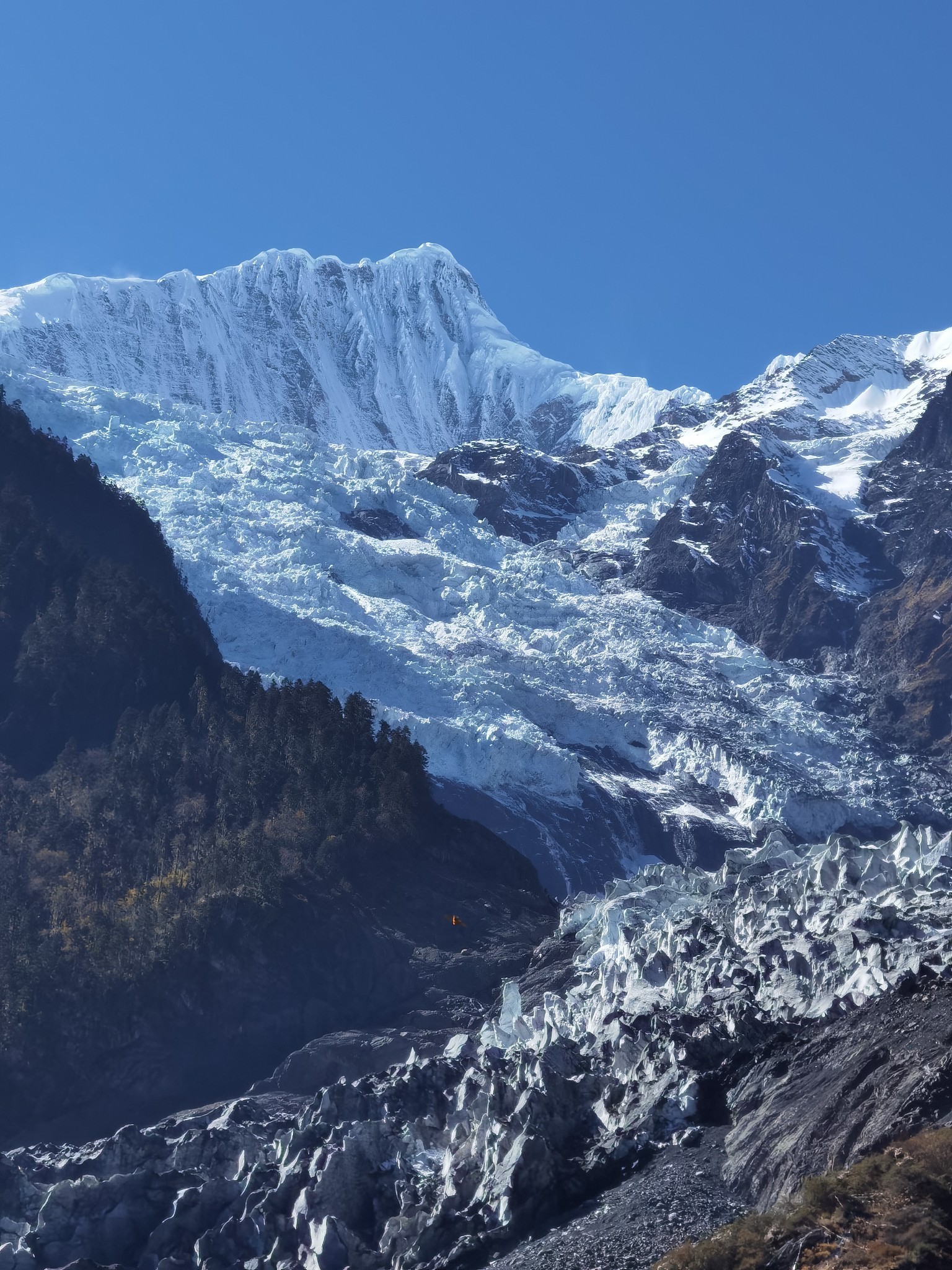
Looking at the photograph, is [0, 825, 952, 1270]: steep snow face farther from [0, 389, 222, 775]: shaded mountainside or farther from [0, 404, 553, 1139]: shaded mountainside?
[0, 389, 222, 775]: shaded mountainside

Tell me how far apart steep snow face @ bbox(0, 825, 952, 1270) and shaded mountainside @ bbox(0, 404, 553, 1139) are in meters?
15.2

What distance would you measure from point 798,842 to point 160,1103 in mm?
105393

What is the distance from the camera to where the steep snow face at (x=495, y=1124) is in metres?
60.3

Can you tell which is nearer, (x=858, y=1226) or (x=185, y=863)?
(x=858, y=1226)

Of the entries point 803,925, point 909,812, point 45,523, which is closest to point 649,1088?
point 803,925

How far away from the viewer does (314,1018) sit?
101000mm

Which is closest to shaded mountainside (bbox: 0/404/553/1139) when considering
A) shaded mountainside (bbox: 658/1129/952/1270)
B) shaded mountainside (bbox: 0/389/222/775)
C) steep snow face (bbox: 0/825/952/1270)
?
shaded mountainside (bbox: 0/389/222/775)

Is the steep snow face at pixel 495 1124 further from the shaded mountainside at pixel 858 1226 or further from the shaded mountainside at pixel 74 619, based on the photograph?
the shaded mountainside at pixel 74 619

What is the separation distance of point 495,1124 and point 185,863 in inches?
2184

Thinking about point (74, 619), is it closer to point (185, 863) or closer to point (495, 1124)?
point (185, 863)

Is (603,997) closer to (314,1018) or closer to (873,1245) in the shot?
(314,1018)

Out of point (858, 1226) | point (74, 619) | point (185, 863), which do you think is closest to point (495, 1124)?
point (858, 1226)

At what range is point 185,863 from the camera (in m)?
114

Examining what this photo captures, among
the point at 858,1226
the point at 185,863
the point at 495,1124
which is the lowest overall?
the point at 858,1226
